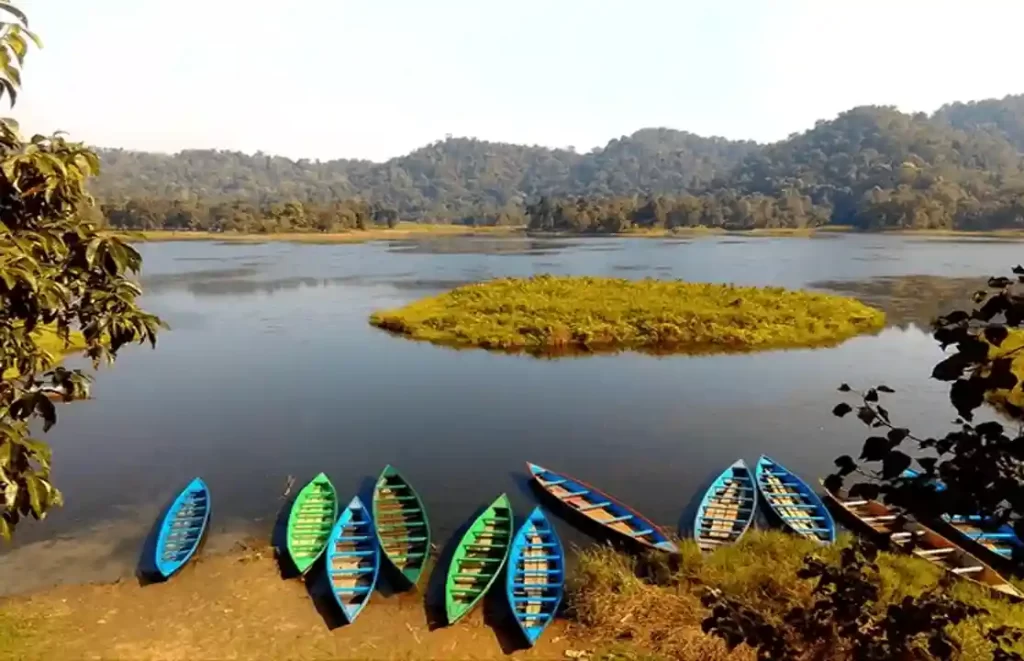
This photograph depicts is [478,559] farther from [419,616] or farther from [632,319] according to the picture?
[632,319]

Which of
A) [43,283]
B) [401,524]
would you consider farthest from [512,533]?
[43,283]

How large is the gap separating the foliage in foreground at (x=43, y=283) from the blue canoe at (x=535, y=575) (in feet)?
33.7

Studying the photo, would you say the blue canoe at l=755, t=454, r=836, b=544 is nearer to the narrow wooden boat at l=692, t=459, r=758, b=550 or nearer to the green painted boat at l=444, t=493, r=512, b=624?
the narrow wooden boat at l=692, t=459, r=758, b=550

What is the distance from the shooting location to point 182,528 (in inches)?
737

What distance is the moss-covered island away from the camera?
138ft

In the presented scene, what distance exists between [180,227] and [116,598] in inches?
7323

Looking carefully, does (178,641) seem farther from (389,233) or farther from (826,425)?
(389,233)

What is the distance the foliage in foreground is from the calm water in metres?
13.5

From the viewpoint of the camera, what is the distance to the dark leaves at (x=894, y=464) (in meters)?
3.83

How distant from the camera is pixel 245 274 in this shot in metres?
83.7

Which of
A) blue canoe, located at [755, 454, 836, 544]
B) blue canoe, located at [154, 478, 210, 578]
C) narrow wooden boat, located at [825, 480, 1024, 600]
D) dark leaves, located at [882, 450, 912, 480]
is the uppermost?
dark leaves, located at [882, 450, 912, 480]

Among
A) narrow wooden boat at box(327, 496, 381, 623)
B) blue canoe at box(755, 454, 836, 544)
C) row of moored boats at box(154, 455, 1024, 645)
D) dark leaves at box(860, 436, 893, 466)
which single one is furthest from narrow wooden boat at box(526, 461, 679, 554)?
dark leaves at box(860, 436, 893, 466)

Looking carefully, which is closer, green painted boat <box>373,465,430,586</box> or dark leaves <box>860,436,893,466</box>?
dark leaves <box>860,436,893,466</box>

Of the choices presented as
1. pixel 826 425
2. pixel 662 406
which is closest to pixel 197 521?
pixel 662 406
